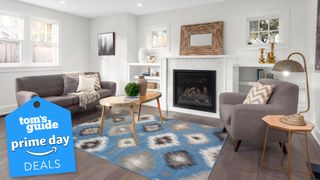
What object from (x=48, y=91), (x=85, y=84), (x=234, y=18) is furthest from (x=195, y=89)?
(x=48, y=91)

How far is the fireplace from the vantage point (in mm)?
4271

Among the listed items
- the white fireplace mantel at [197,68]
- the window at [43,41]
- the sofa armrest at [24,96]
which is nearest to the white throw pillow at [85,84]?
the sofa armrest at [24,96]

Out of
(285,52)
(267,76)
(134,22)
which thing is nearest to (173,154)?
(267,76)

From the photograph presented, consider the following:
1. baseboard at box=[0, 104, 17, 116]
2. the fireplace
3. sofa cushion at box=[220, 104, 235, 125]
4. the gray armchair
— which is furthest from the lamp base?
baseboard at box=[0, 104, 17, 116]

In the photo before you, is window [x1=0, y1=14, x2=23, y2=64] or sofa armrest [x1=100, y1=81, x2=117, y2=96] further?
sofa armrest [x1=100, y1=81, x2=117, y2=96]

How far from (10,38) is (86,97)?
7.03 ft

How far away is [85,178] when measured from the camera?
190cm

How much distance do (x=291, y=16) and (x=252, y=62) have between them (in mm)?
1045

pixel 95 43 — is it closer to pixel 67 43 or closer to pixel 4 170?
pixel 67 43

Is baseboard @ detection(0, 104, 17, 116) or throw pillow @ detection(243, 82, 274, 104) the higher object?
throw pillow @ detection(243, 82, 274, 104)

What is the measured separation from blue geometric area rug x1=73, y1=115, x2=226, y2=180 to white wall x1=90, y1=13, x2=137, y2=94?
2.12 metres

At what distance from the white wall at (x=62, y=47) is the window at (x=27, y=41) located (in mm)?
150

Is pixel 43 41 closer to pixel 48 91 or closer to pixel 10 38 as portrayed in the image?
pixel 10 38

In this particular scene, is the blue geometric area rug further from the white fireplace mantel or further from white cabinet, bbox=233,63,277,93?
white cabinet, bbox=233,63,277,93
